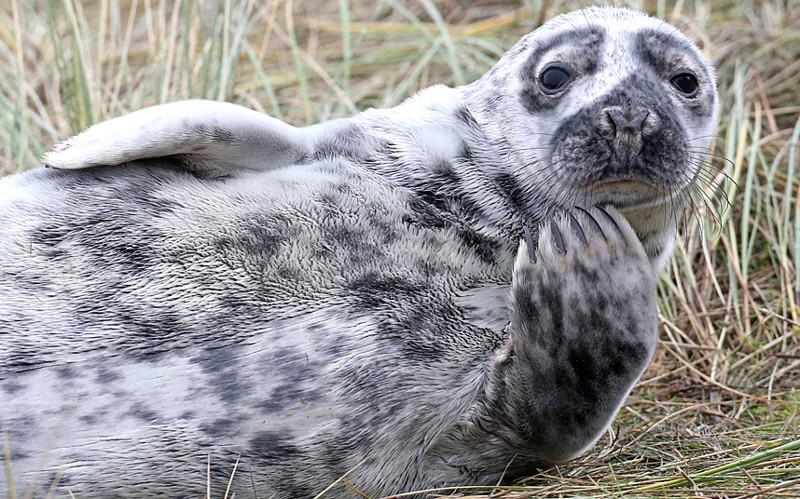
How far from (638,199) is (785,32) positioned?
346 centimetres

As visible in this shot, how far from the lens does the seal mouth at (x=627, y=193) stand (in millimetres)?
2485

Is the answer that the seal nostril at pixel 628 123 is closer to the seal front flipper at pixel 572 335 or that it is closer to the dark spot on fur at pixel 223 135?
the seal front flipper at pixel 572 335

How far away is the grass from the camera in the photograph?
2.86 meters

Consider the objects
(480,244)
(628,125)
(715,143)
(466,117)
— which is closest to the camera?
(628,125)

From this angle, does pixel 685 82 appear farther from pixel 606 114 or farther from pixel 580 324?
pixel 580 324

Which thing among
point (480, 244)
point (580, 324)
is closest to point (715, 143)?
point (480, 244)

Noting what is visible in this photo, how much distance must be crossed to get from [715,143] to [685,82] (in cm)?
206

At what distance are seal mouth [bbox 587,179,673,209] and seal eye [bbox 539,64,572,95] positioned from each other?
1.13ft

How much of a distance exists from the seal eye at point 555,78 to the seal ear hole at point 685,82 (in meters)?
0.28

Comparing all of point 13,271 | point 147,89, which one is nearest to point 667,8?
point 147,89

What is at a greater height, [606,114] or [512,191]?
[606,114]

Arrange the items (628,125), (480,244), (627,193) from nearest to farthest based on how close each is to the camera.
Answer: (628,125) < (627,193) < (480,244)

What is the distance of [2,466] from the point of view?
2219mm

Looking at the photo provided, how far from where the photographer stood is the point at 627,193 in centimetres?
253
